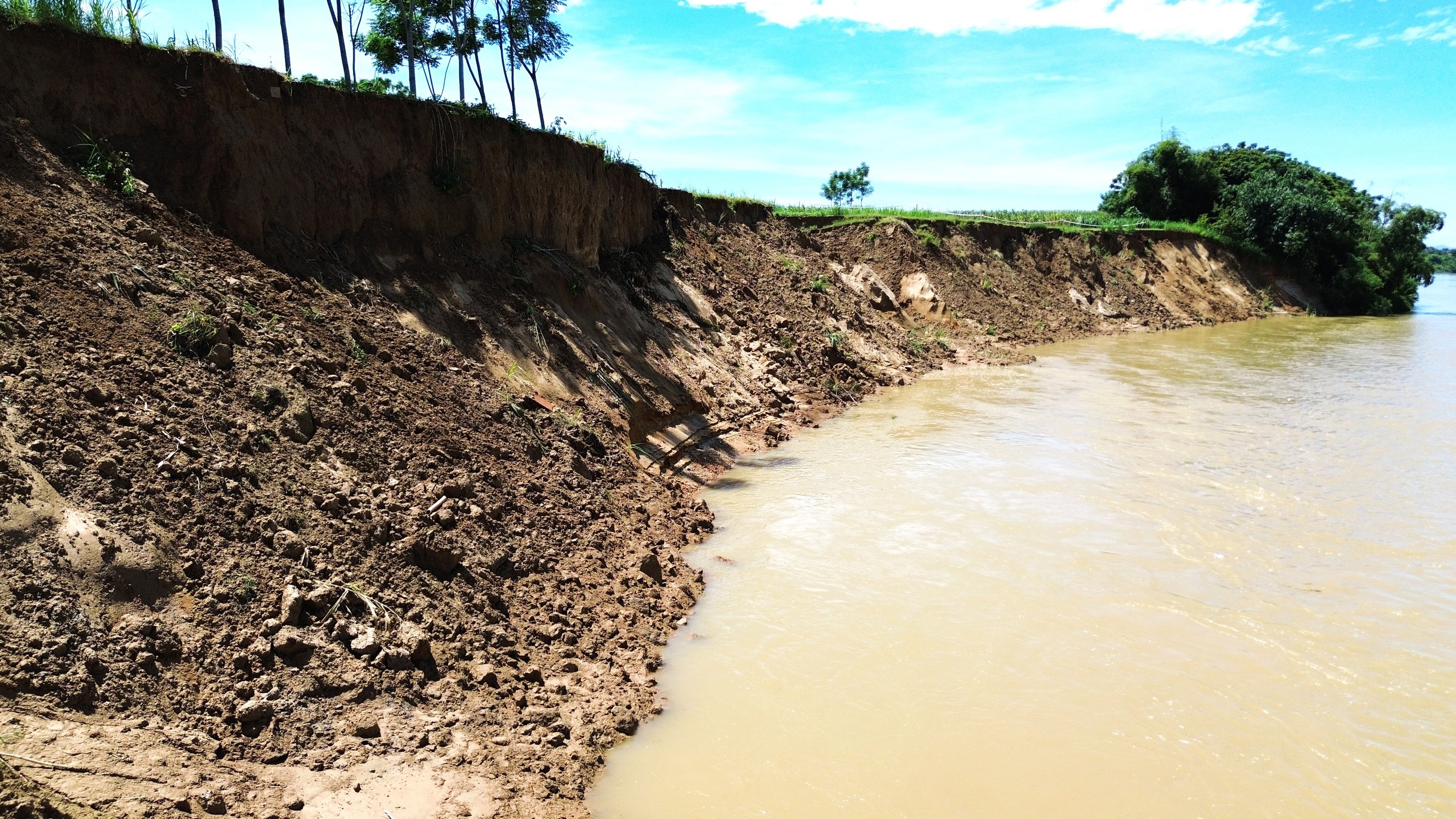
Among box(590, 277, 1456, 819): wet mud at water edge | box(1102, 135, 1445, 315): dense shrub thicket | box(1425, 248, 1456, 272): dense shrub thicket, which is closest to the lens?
box(590, 277, 1456, 819): wet mud at water edge

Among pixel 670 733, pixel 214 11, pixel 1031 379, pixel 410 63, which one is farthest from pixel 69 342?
pixel 1031 379

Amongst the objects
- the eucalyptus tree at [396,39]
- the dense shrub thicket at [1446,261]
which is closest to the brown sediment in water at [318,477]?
the eucalyptus tree at [396,39]

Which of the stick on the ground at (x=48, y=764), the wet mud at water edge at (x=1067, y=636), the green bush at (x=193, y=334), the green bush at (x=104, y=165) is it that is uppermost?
the green bush at (x=104, y=165)

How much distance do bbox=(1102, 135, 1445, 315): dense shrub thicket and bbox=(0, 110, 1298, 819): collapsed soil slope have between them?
108 ft

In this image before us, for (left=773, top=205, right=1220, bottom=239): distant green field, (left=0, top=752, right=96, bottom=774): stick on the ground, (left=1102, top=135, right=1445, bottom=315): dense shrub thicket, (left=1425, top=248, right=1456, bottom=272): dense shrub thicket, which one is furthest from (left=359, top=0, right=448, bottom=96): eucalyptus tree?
(left=1425, top=248, right=1456, bottom=272): dense shrub thicket

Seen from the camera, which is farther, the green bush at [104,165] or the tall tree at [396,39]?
the tall tree at [396,39]

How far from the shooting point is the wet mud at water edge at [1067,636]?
463 cm

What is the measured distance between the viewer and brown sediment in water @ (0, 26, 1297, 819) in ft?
13.2

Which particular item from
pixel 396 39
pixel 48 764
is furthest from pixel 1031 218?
pixel 48 764

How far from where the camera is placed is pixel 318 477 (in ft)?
19.1

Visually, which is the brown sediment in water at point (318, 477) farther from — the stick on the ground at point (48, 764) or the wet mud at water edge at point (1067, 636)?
the wet mud at water edge at point (1067, 636)

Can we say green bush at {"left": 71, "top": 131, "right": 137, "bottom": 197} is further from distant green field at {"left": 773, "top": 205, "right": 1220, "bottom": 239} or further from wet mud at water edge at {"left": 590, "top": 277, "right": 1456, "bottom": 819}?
distant green field at {"left": 773, "top": 205, "right": 1220, "bottom": 239}

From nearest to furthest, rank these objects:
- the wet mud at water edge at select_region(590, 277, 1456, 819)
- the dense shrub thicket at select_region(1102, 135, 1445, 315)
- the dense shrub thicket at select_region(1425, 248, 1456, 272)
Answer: the wet mud at water edge at select_region(590, 277, 1456, 819)
the dense shrub thicket at select_region(1102, 135, 1445, 315)
the dense shrub thicket at select_region(1425, 248, 1456, 272)

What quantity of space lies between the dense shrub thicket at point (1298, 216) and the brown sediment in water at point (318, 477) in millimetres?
31680
